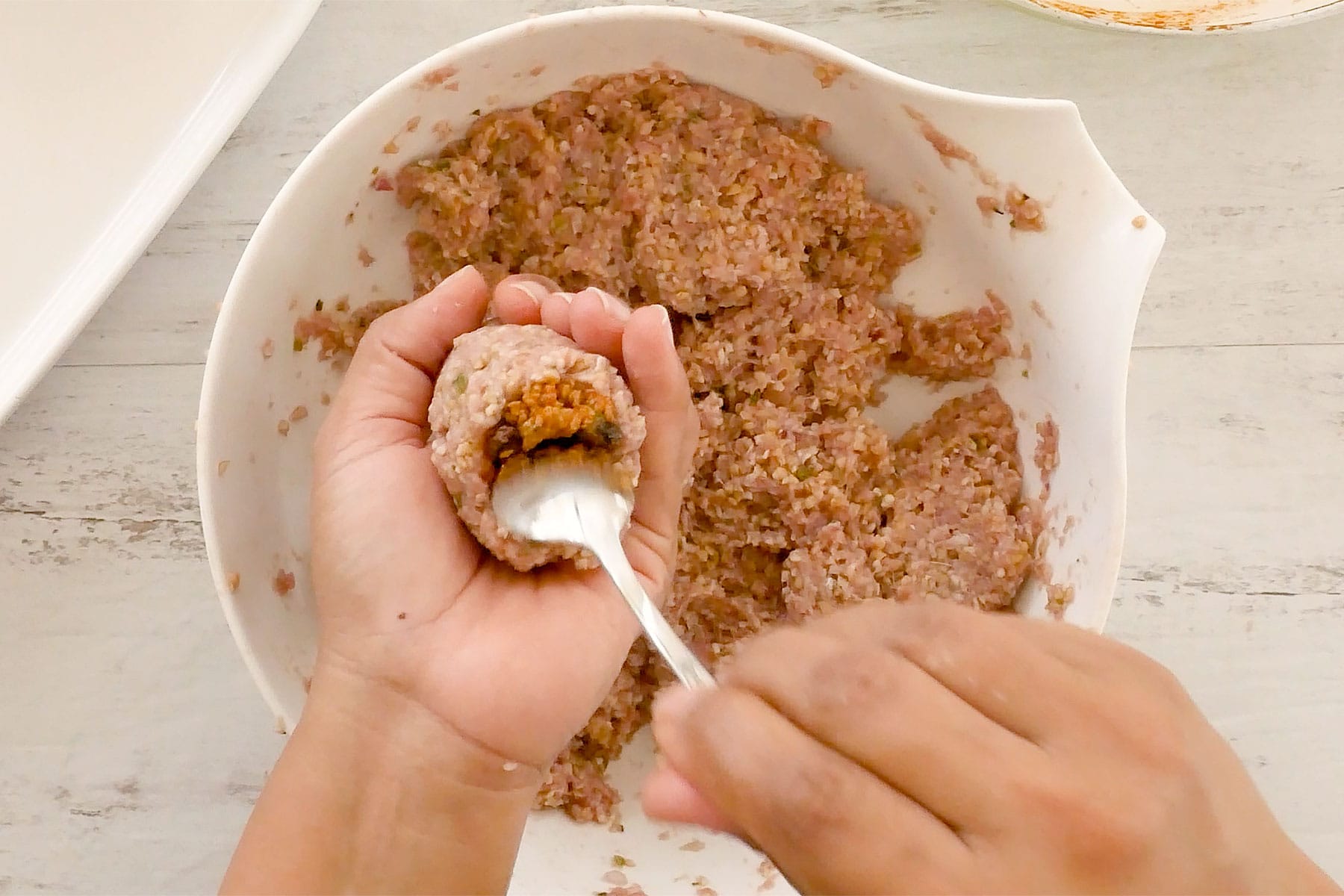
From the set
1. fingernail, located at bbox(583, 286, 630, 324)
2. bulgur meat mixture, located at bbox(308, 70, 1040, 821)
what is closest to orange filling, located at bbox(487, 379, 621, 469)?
fingernail, located at bbox(583, 286, 630, 324)

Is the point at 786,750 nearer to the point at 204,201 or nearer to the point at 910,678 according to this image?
the point at 910,678

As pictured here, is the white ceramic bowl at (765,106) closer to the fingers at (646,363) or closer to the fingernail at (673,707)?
the fingers at (646,363)

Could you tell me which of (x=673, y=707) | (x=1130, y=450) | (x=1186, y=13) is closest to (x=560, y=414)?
(x=673, y=707)

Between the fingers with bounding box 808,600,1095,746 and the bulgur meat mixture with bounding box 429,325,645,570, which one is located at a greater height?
the fingers with bounding box 808,600,1095,746

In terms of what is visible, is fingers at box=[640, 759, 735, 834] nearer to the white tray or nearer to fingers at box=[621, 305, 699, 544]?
Answer: fingers at box=[621, 305, 699, 544]

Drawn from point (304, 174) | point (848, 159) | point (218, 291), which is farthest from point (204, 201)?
point (848, 159)

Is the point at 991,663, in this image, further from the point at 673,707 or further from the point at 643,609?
the point at 643,609
